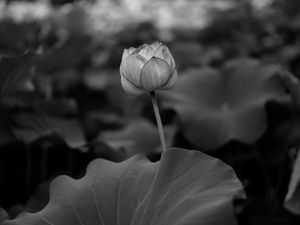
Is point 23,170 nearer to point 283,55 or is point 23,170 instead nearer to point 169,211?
point 169,211

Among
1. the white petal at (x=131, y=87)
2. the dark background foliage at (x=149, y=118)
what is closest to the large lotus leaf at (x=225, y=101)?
the dark background foliage at (x=149, y=118)

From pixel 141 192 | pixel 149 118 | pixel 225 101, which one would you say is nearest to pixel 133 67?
pixel 141 192

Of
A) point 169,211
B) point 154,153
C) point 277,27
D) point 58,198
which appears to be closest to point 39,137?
point 154,153

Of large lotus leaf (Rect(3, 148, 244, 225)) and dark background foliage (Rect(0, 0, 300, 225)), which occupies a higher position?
large lotus leaf (Rect(3, 148, 244, 225))

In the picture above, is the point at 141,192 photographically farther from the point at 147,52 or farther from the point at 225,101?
the point at 225,101

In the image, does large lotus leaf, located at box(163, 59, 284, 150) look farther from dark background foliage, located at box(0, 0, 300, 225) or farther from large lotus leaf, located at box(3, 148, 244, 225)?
large lotus leaf, located at box(3, 148, 244, 225)

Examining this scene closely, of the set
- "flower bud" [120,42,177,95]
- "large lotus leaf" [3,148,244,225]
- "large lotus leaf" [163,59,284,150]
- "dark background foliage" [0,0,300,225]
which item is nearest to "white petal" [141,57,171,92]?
"flower bud" [120,42,177,95]
